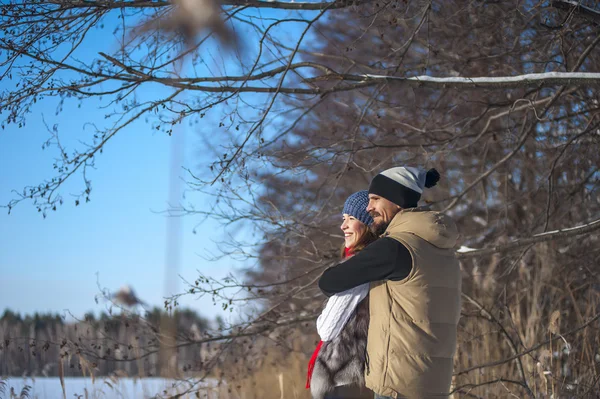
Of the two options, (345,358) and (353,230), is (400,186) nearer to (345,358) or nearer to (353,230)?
(353,230)

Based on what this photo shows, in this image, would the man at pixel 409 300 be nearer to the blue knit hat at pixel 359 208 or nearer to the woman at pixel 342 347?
the woman at pixel 342 347

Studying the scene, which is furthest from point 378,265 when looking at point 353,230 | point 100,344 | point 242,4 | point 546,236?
point 100,344

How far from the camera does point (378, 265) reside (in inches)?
103

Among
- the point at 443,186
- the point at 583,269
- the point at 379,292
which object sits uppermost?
the point at 443,186

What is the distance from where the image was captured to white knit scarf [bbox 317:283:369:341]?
285cm

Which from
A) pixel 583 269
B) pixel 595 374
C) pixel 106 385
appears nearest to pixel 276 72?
pixel 106 385

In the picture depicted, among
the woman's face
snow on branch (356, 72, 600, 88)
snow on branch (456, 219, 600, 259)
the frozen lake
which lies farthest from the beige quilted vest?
the frozen lake

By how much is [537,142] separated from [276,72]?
122 inches

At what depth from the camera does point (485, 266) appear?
883 cm

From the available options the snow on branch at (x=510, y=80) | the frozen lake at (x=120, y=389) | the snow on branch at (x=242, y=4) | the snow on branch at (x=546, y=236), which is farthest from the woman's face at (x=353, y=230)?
the frozen lake at (x=120, y=389)

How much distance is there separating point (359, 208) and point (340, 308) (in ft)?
1.54

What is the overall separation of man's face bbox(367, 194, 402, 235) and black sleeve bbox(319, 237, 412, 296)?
30 centimetres

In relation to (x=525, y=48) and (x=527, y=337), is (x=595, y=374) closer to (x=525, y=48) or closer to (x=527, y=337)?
(x=527, y=337)

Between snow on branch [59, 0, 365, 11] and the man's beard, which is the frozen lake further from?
the man's beard
